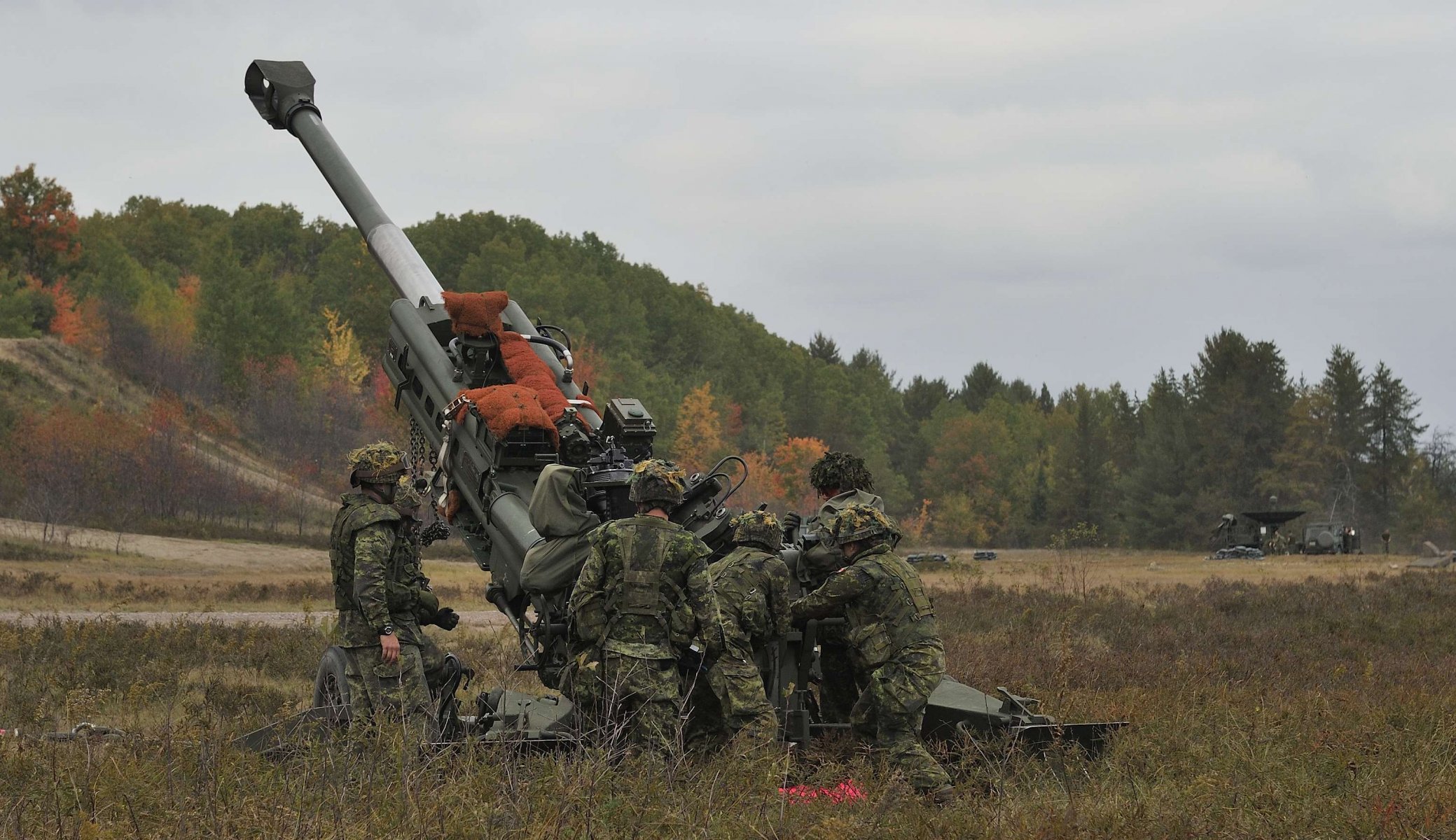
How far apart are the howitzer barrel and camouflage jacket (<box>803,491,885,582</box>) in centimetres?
366

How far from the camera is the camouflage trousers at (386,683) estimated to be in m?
7.61

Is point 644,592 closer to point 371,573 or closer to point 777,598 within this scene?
point 777,598

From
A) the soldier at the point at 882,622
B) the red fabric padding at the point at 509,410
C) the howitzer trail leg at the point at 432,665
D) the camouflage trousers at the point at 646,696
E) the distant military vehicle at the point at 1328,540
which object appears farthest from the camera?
the distant military vehicle at the point at 1328,540

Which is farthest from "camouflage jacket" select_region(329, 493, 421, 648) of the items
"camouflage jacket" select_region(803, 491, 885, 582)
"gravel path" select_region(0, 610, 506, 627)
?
"gravel path" select_region(0, 610, 506, 627)

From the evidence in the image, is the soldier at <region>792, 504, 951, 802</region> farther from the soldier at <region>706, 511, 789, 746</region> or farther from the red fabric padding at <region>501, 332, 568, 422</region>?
the red fabric padding at <region>501, 332, 568, 422</region>

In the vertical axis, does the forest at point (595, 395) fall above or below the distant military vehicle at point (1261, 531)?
above

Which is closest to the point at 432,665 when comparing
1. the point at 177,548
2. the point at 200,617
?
the point at 200,617

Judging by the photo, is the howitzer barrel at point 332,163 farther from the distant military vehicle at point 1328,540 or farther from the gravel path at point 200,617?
the distant military vehicle at point 1328,540

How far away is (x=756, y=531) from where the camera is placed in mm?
8062

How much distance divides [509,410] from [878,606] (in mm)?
2525

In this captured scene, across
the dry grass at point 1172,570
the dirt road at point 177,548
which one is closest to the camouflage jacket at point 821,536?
the dry grass at point 1172,570

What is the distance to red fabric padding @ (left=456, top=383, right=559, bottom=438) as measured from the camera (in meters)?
8.66

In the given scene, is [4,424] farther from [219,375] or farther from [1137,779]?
[1137,779]

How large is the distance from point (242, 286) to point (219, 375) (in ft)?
15.4
